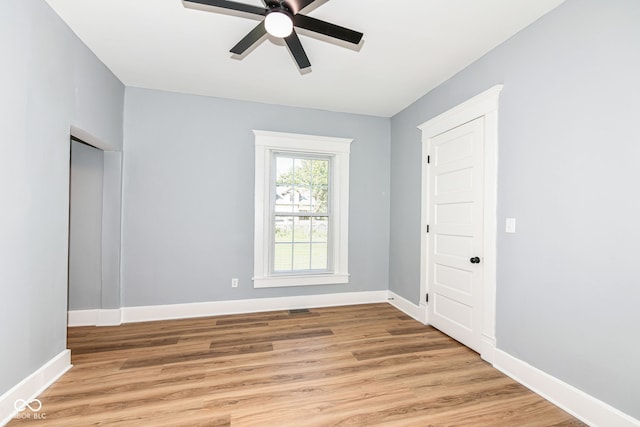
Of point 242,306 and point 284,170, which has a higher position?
point 284,170

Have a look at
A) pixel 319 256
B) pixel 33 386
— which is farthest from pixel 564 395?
pixel 33 386

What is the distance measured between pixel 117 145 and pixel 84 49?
977 mm

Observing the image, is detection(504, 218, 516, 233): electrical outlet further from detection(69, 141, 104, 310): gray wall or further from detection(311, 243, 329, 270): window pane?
detection(69, 141, 104, 310): gray wall

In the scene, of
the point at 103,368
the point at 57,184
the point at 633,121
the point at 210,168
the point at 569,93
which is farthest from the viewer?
the point at 210,168

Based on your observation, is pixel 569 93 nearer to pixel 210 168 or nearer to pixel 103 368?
pixel 210 168

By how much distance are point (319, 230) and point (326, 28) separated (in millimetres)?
2639

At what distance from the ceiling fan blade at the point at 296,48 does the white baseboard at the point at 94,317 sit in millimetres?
3364

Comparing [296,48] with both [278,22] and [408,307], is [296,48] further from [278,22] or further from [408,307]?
[408,307]

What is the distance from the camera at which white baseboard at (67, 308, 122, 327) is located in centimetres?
313

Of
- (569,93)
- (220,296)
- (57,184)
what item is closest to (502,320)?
(569,93)

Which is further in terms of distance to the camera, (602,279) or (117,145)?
(117,145)

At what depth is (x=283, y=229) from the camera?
3.86 metres

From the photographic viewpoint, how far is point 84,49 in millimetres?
2443

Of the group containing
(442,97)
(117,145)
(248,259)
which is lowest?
(248,259)
